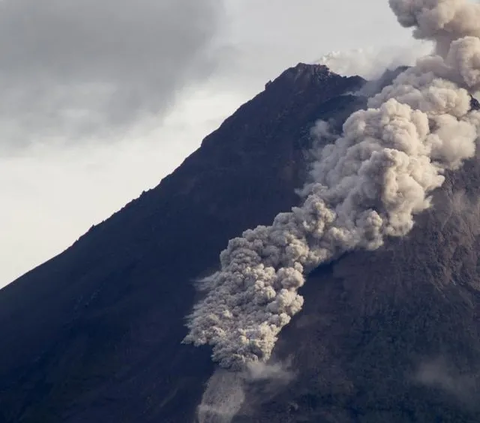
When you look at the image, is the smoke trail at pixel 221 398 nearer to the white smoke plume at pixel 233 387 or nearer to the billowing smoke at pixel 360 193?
the white smoke plume at pixel 233 387

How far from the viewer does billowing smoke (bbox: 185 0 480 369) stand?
111 metres

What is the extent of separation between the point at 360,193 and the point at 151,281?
65.0ft

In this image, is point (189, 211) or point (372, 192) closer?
point (372, 192)

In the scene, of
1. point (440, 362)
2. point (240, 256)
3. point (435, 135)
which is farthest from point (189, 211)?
point (440, 362)

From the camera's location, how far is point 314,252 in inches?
4503

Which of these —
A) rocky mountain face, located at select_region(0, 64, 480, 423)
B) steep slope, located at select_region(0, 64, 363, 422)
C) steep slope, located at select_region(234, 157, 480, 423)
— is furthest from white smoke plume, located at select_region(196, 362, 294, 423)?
steep slope, located at select_region(0, 64, 363, 422)

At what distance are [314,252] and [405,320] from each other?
9642 mm

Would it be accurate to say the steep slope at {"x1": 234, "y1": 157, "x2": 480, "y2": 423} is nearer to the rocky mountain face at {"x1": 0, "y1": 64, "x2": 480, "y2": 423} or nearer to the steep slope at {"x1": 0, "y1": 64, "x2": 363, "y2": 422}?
the rocky mountain face at {"x1": 0, "y1": 64, "x2": 480, "y2": 423}

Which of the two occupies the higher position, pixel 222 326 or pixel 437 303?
pixel 222 326

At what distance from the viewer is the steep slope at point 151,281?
109 meters

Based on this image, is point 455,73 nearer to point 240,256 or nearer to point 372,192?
point 372,192

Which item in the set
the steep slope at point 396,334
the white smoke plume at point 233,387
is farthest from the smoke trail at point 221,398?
the steep slope at point 396,334

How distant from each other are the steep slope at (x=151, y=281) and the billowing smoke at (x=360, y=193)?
11.3 feet

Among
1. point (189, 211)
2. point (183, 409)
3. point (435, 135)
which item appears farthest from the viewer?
point (189, 211)
